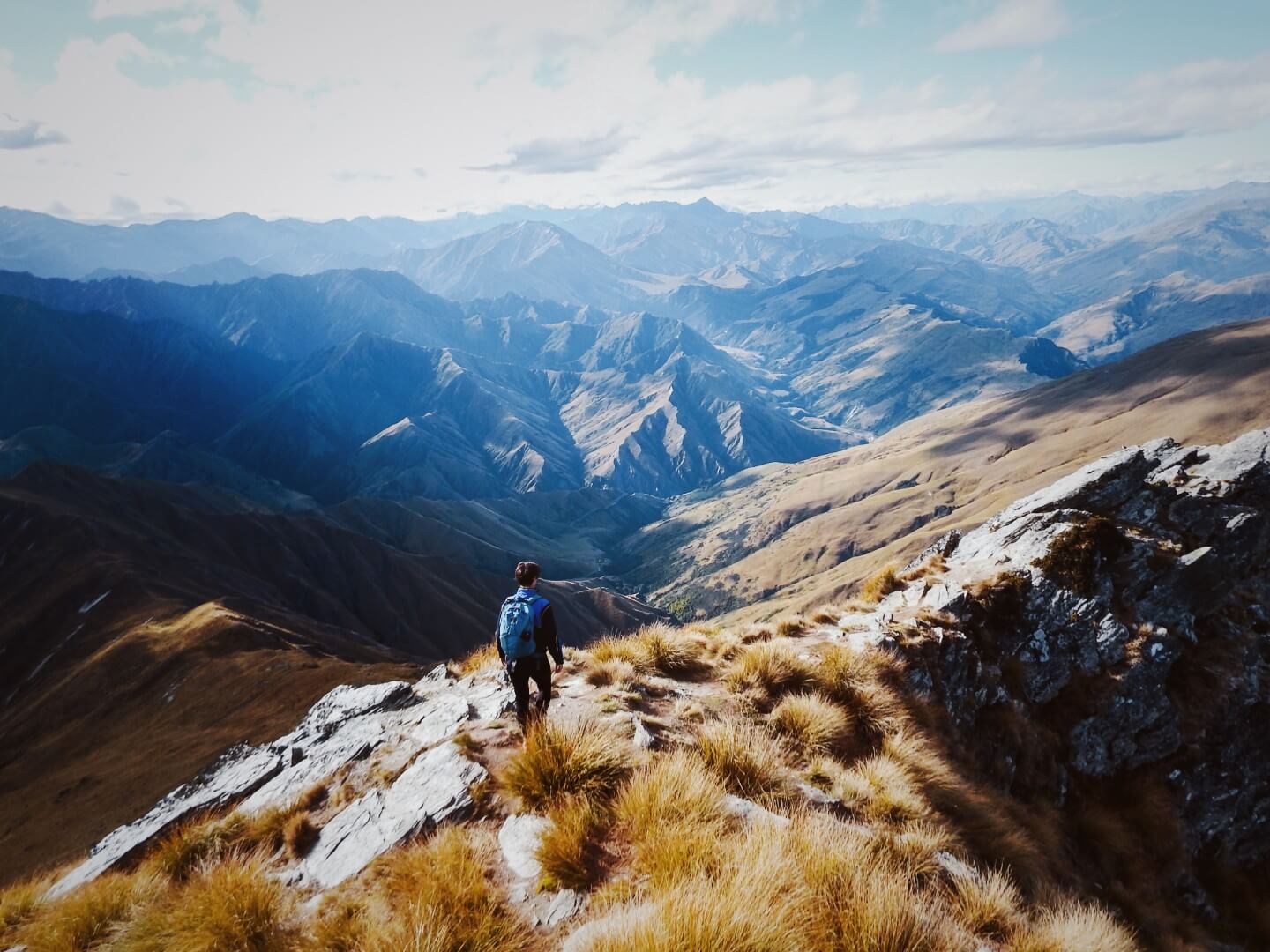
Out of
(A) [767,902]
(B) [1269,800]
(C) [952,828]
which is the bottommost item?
(B) [1269,800]

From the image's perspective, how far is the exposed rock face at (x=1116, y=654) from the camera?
1784cm

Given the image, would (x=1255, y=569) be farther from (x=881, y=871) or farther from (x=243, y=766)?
(x=243, y=766)

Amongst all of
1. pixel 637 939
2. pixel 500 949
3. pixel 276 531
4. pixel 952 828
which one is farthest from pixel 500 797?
pixel 276 531

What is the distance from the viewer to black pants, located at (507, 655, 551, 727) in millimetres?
10789

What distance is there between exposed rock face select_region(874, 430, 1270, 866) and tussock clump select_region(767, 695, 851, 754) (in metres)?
5.86

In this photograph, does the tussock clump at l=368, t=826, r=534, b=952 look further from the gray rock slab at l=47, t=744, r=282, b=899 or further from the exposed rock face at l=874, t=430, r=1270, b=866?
the exposed rock face at l=874, t=430, r=1270, b=866

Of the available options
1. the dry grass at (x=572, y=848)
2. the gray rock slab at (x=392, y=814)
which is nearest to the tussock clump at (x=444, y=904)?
the dry grass at (x=572, y=848)

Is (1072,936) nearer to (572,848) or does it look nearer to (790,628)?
(572,848)

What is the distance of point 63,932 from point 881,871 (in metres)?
9.56

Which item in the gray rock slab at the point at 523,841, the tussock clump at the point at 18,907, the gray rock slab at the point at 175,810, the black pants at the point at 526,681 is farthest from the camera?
the gray rock slab at the point at 175,810

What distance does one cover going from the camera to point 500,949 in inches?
220

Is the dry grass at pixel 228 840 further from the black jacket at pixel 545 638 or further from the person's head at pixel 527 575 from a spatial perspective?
the person's head at pixel 527 575

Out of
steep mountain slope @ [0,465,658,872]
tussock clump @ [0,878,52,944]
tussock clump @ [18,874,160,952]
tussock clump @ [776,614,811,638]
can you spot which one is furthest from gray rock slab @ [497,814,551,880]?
steep mountain slope @ [0,465,658,872]

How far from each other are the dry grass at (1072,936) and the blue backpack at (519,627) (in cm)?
743
